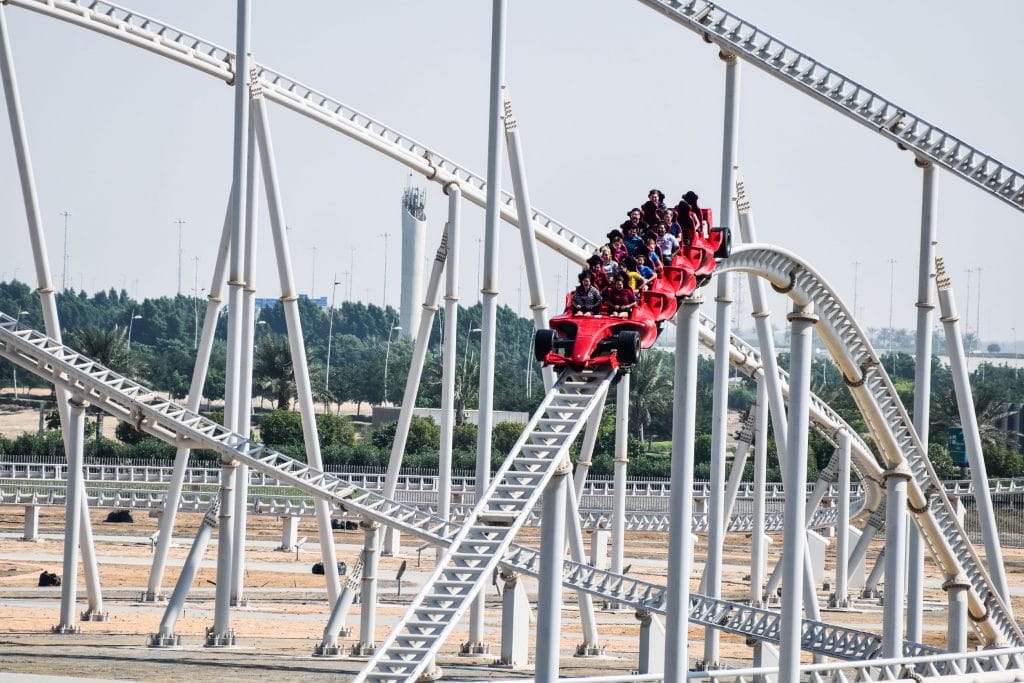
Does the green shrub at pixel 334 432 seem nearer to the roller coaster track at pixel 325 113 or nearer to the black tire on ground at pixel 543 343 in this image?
the roller coaster track at pixel 325 113

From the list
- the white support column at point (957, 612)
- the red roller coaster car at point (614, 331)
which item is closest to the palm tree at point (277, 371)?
the white support column at point (957, 612)

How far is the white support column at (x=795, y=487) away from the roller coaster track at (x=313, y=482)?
4.86 meters

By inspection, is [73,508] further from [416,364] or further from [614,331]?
[614,331]

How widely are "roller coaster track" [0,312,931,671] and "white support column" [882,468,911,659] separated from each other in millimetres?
1700

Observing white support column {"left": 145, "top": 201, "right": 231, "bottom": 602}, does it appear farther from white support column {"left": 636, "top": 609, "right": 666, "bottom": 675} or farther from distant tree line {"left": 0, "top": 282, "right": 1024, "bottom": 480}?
distant tree line {"left": 0, "top": 282, "right": 1024, "bottom": 480}

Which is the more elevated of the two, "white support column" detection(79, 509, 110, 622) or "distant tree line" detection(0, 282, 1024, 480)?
"distant tree line" detection(0, 282, 1024, 480)

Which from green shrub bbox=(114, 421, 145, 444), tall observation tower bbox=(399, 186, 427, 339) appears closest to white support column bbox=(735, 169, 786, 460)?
green shrub bbox=(114, 421, 145, 444)

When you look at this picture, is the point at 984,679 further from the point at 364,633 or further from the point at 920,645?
the point at 364,633

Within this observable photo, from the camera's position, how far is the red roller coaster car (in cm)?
1582

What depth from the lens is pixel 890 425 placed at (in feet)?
71.5

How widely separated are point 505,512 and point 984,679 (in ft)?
27.2

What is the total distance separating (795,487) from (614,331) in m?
3.89

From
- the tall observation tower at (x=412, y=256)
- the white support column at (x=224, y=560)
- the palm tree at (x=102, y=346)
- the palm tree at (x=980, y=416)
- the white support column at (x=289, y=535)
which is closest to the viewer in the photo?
the white support column at (x=224, y=560)

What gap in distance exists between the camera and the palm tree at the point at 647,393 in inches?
3135
